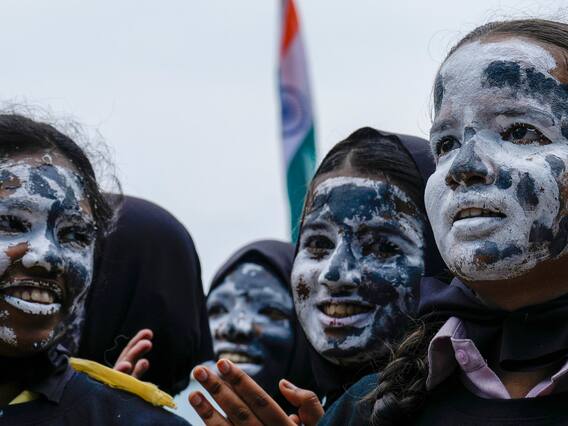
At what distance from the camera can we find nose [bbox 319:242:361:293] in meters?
3.96

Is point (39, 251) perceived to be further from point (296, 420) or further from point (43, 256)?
point (296, 420)

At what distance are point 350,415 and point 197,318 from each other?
6.88ft

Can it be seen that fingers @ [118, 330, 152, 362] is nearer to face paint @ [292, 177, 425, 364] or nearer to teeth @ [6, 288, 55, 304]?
face paint @ [292, 177, 425, 364]

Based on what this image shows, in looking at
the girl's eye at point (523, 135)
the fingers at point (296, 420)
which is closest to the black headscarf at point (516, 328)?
the girl's eye at point (523, 135)

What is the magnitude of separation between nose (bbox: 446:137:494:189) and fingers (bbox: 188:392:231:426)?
100 centimetres

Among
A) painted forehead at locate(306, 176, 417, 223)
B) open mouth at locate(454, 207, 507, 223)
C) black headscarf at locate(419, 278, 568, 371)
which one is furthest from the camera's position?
painted forehead at locate(306, 176, 417, 223)

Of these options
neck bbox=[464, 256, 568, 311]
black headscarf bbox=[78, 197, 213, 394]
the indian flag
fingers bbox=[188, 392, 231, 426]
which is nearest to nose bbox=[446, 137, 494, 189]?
neck bbox=[464, 256, 568, 311]

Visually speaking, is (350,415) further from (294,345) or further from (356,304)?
(294,345)

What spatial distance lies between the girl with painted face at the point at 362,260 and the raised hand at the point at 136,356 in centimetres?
70

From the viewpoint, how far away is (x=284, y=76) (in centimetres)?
1095

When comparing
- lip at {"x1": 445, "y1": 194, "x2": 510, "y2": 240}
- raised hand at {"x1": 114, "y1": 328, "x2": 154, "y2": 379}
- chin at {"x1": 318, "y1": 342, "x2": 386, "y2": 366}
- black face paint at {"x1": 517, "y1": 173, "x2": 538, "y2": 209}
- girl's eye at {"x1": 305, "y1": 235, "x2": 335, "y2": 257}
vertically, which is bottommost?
raised hand at {"x1": 114, "y1": 328, "x2": 154, "y2": 379}

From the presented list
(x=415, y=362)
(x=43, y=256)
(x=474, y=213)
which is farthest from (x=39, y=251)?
(x=474, y=213)

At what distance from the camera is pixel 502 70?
300 centimetres

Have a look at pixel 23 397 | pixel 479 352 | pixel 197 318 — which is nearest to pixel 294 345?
pixel 197 318
